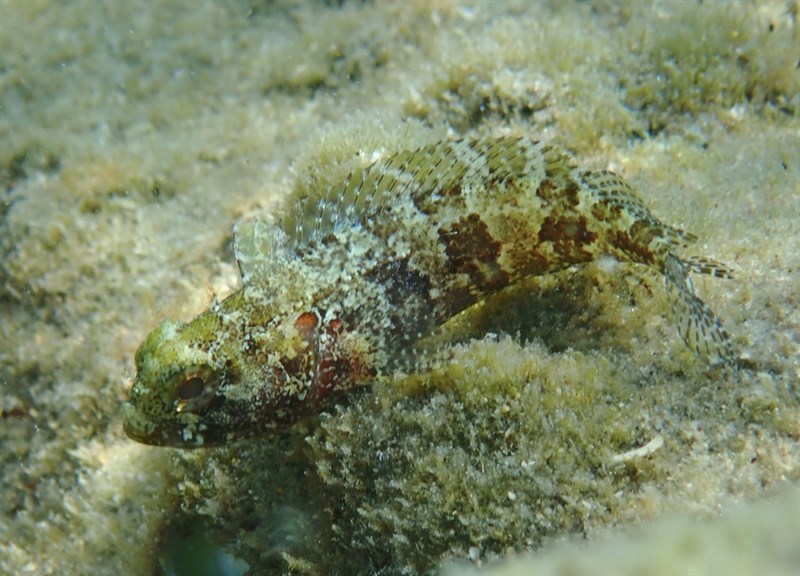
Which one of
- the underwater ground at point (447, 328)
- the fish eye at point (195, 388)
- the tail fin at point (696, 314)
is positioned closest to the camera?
the underwater ground at point (447, 328)

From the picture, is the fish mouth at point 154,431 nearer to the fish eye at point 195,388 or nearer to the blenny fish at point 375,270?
the blenny fish at point 375,270

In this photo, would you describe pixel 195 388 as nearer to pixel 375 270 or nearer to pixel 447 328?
pixel 375 270

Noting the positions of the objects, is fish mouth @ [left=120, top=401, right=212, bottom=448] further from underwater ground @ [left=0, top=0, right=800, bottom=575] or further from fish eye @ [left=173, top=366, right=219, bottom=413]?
underwater ground @ [left=0, top=0, right=800, bottom=575]

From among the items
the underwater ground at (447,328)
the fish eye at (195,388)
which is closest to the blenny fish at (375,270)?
the fish eye at (195,388)

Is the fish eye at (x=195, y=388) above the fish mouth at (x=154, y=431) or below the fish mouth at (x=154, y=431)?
above

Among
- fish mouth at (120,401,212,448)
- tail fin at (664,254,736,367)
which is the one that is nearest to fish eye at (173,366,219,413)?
fish mouth at (120,401,212,448)

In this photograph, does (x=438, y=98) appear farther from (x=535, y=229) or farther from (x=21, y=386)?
(x=21, y=386)
